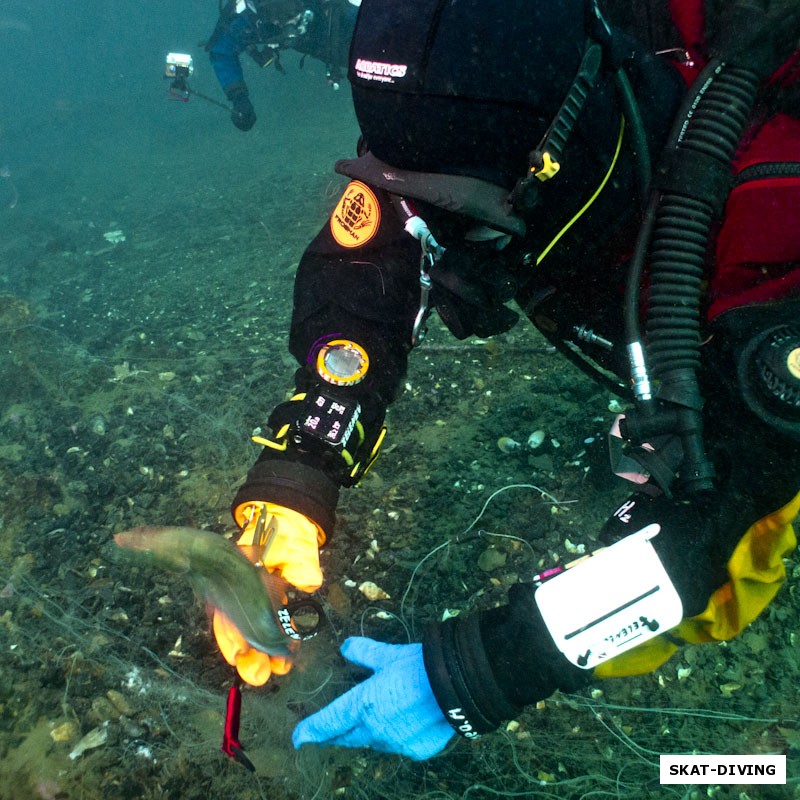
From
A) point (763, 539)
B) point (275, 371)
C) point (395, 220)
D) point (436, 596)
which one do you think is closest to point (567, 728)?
point (436, 596)

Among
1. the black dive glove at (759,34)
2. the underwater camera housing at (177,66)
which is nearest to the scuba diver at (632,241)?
the black dive glove at (759,34)

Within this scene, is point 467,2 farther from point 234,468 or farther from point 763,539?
point 234,468

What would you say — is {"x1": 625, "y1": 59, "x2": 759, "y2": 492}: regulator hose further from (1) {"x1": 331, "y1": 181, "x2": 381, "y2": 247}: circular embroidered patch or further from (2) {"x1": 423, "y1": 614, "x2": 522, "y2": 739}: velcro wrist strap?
(1) {"x1": 331, "y1": 181, "x2": 381, "y2": 247}: circular embroidered patch

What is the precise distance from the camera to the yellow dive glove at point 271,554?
6.94 ft

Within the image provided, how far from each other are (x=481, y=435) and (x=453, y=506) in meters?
0.63

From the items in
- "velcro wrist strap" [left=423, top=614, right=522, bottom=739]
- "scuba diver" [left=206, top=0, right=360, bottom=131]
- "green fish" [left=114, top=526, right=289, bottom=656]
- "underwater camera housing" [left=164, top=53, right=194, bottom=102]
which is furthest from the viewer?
"underwater camera housing" [left=164, top=53, right=194, bottom=102]

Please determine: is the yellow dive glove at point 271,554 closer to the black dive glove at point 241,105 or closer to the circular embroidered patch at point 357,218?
the circular embroidered patch at point 357,218

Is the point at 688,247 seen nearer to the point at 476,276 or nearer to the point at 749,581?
the point at 476,276

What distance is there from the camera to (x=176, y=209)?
40.2 feet

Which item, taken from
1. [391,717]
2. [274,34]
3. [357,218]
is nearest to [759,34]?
[357,218]

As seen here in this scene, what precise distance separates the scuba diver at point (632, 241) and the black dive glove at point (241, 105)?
11700 millimetres

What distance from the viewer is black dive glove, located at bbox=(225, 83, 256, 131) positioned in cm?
1145

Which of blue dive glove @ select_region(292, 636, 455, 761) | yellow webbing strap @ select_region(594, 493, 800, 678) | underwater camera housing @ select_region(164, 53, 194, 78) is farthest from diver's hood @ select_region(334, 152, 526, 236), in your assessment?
underwater camera housing @ select_region(164, 53, 194, 78)

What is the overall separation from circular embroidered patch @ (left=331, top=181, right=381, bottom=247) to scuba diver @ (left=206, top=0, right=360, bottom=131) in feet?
32.4
